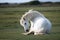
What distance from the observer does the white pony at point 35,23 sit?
26.7ft

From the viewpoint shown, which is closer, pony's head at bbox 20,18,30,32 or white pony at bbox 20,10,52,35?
white pony at bbox 20,10,52,35

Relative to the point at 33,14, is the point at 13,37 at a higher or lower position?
lower

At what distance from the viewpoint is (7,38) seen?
306 inches

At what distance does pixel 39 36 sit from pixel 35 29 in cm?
42

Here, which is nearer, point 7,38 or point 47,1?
point 7,38

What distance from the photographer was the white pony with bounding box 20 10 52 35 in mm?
8133

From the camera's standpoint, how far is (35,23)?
27.1 feet

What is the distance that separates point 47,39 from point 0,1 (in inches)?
648

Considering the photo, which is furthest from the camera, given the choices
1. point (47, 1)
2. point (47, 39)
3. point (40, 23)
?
point (47, 1)

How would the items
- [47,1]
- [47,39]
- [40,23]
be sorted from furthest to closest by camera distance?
[47,1] < [40,23] < [47,39]

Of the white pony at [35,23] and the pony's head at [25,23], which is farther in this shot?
the pony's head at [25,23]

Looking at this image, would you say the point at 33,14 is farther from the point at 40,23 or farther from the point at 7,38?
the point at 7,38

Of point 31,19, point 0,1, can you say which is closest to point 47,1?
Answer: point 0,1

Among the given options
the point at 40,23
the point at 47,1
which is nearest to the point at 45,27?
the point at 40,23
